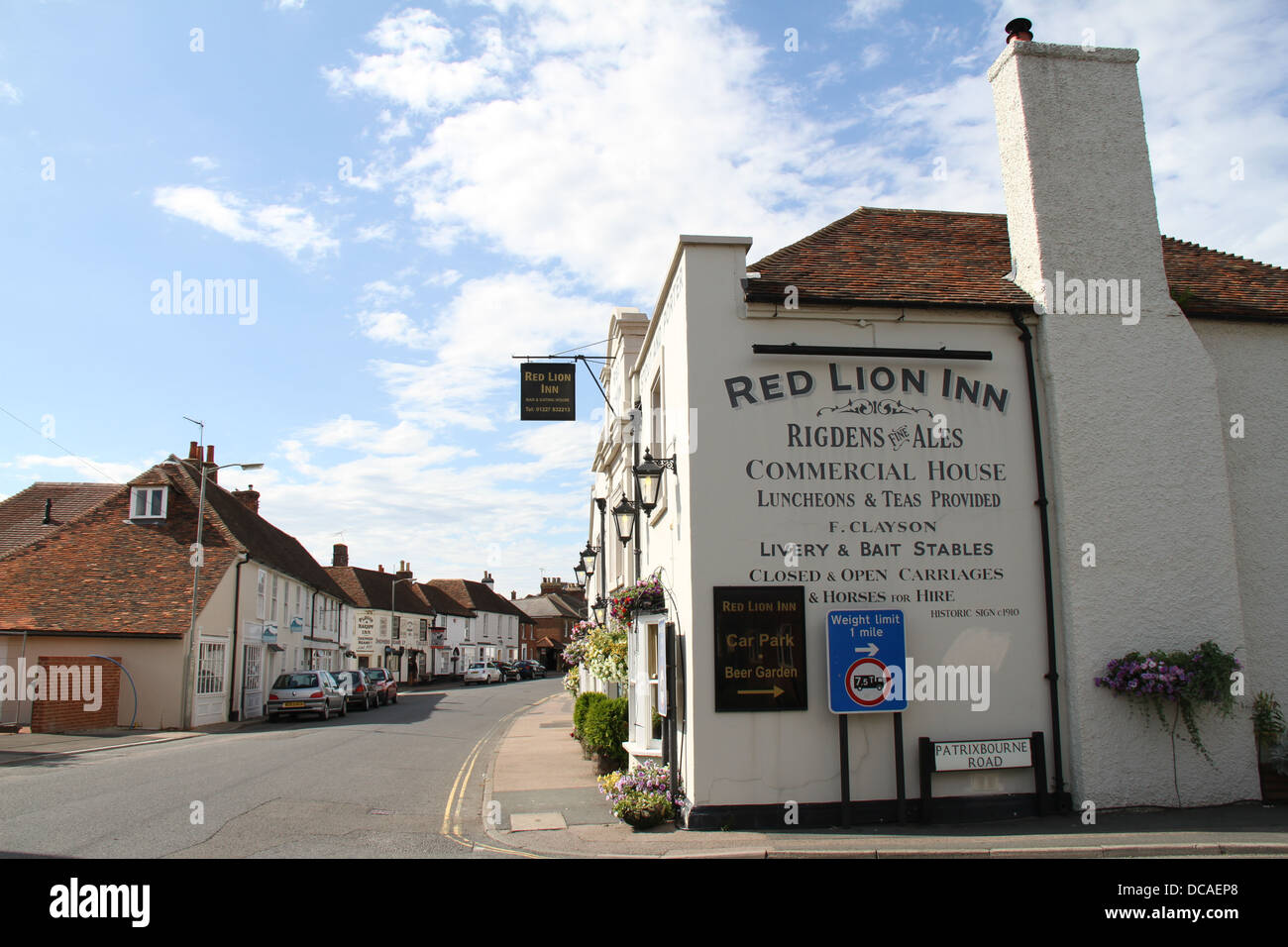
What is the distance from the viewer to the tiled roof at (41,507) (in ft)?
102

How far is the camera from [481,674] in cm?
5878

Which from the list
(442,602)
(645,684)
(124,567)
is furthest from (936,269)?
(442,602)

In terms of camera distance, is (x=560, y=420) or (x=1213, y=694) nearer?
(x=1213, y=694)

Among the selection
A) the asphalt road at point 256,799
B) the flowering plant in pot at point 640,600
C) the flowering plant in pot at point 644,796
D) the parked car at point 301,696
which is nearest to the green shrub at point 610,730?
the asphalt road at point 256,799

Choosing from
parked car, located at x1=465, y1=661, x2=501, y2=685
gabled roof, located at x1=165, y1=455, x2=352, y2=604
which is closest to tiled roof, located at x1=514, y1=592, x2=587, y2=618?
parked car, located at x1=465, y1=661, x2=501, y2=685

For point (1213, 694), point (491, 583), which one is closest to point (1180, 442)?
point (1213, 694)

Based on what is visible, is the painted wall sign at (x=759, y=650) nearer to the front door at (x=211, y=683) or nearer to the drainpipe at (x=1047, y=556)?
the drainpipe at (x=1047, y=556)

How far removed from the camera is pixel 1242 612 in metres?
10.9

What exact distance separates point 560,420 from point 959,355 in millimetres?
8224

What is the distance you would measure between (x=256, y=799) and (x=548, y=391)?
8429 mm

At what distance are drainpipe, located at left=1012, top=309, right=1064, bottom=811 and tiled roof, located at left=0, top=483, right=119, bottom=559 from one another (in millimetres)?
29332

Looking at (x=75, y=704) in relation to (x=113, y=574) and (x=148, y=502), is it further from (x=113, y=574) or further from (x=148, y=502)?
(x=148, y=502)
